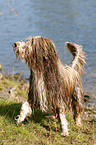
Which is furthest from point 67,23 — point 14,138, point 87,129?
point 14,138

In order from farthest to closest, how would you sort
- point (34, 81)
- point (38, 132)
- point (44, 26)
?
point (44, 26) < point (38, 132) < point (34, 81)

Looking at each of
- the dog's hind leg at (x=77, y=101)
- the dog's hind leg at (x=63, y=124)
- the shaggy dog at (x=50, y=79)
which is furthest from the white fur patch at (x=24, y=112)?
the dog's hind leg at (x=77, y=101)

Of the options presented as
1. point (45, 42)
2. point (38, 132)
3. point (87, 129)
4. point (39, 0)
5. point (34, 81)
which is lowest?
point (87, 129)

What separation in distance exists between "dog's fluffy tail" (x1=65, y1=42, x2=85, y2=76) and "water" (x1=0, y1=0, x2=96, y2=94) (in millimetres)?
2688

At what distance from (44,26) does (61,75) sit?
11.1m

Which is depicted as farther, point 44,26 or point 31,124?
point 44,26

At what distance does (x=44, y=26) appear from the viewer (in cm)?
1417

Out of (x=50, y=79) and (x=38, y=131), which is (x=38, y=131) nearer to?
(x=38, y=131)

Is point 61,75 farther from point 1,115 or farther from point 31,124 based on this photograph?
point 1,115

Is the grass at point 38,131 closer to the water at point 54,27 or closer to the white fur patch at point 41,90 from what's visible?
the white fur patch at point 41,90

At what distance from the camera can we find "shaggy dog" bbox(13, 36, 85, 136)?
3.20m

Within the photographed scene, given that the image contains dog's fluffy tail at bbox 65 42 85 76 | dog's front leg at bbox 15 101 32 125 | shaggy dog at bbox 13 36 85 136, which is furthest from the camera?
dog's fluffy tail at bbox 65 42 85 76

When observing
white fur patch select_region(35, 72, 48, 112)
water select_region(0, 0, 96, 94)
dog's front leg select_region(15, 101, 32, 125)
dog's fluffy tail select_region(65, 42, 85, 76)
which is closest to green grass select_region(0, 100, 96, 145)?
dog's front leg select_region(15, 101, 32, 125)

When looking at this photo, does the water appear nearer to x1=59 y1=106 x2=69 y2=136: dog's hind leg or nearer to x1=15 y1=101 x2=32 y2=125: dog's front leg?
x1=59 y1=106 x2=69 y2=136: dog's hind leg
